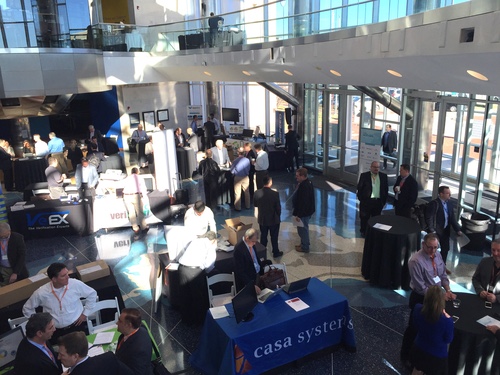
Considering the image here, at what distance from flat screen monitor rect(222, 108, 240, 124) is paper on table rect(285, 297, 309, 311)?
545 inches

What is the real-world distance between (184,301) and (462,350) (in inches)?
133

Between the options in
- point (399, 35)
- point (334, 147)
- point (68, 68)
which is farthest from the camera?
point (334, 147)

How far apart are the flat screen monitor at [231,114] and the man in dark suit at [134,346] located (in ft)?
48.9

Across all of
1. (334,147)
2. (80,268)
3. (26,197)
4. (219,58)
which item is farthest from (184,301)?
(334,147)

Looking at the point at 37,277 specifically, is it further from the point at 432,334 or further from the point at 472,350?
the point at 472,350

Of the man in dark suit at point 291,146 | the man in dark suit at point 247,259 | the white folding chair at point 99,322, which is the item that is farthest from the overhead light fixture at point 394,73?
the man in dark suit at point 291,146

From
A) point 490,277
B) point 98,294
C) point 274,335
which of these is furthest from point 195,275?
point 490,277

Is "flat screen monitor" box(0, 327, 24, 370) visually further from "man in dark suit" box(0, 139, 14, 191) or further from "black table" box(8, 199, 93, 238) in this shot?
"man in dark suit" box(0, 139, 14, 191)

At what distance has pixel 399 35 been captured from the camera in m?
5.64

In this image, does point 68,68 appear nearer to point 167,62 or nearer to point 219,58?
point 167,62

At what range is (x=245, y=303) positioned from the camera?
4.48 m

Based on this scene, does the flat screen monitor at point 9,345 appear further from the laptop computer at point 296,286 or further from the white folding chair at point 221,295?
the laptop computer at point 296,286

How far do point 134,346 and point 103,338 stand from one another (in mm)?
870

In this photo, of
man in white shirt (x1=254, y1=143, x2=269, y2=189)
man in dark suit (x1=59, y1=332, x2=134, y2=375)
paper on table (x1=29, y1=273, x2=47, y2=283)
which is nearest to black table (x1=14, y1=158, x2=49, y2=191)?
man in white shirt (x1=254, y1=143, x2=269, y2=189)
